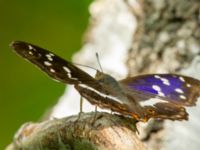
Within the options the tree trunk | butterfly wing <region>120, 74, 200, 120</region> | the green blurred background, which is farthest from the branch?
the green blurred background

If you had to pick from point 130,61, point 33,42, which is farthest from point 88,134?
→ point 33,42

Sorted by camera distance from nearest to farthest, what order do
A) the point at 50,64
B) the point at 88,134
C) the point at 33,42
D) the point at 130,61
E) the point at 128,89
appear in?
the point at 88,134, the point at 50,64, the point at 128,89, the point at 130,61, the point at 33,42

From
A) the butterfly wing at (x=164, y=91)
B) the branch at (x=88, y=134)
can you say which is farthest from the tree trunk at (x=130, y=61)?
the butterfly wing at (x=164, y=91)

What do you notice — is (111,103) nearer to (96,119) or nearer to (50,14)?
(96,119)

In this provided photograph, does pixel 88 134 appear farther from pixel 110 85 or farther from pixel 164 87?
pixel 164 87

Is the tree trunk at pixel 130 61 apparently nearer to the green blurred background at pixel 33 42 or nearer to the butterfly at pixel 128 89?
the butterfly at pixel 128 89

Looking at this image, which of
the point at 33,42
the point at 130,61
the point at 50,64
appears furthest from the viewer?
the point at 33,42

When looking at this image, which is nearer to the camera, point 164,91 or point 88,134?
point 88,134
